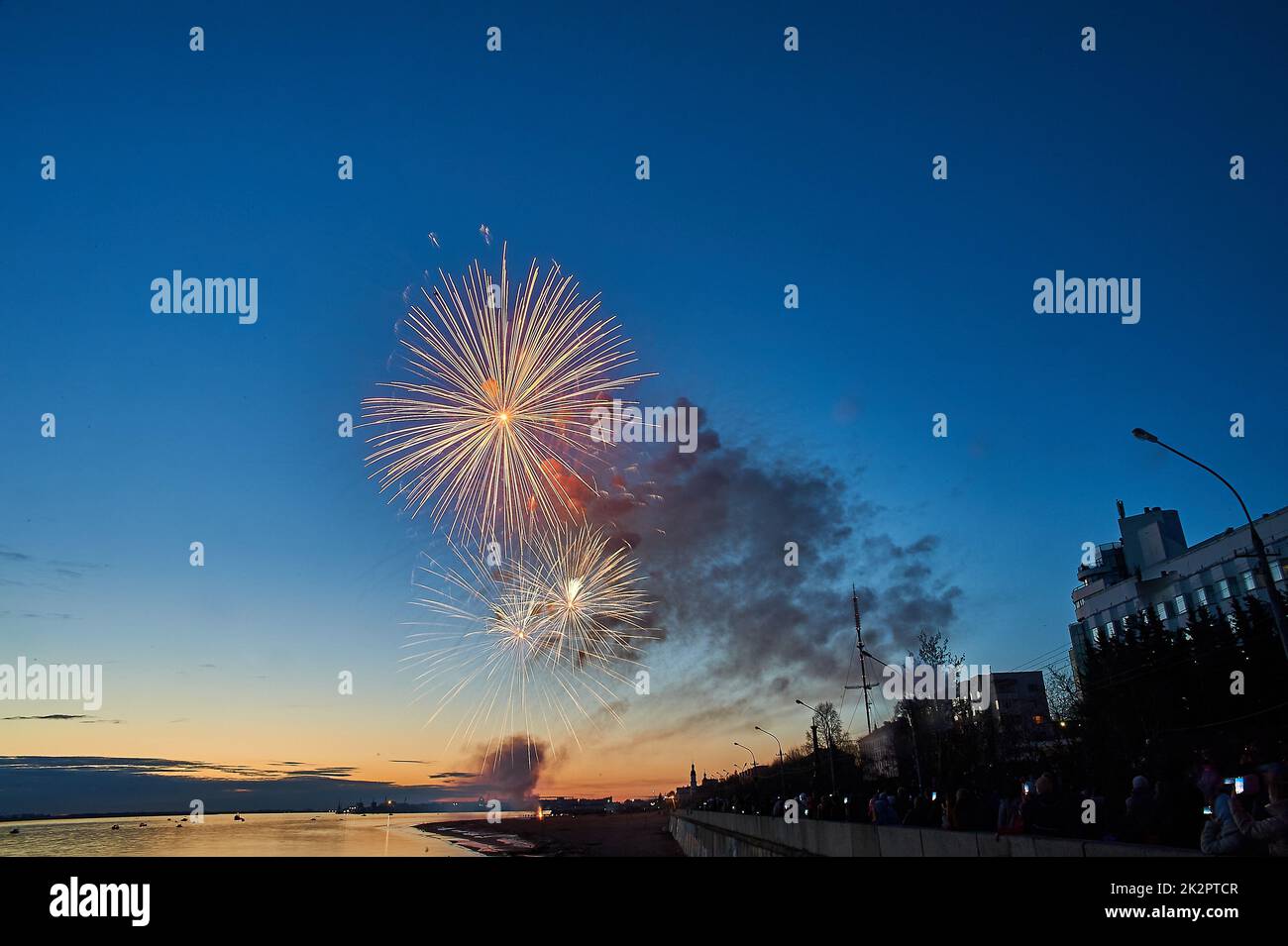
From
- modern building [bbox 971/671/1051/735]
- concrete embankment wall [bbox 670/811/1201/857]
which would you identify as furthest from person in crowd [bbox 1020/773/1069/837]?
modern building [bbox 971/671/1051/735]

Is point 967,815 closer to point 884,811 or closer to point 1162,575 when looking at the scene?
point 884,811

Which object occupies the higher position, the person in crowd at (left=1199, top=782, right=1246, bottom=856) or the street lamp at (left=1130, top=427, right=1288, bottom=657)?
the street lamp at (left=1130, top=427, right=1288, bottom=657)

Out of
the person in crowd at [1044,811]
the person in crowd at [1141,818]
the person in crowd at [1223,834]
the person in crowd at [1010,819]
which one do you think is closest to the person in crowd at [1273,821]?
the person in crowd at [1223,834]

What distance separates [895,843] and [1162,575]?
94.7 m

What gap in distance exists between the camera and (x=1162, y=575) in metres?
92.4

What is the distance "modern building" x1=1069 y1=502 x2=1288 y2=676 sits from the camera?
77.4 meters

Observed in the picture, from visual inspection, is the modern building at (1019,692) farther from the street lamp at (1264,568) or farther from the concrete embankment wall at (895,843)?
the street lamp at (1264,568)

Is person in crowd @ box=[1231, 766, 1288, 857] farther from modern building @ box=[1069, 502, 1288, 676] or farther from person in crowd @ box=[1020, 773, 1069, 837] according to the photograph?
modern building @ box=[1069, 502, 1288, 676]

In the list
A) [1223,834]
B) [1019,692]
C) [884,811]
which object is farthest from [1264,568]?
[1019,692]

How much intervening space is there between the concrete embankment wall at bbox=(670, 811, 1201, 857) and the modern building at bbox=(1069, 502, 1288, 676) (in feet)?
197
